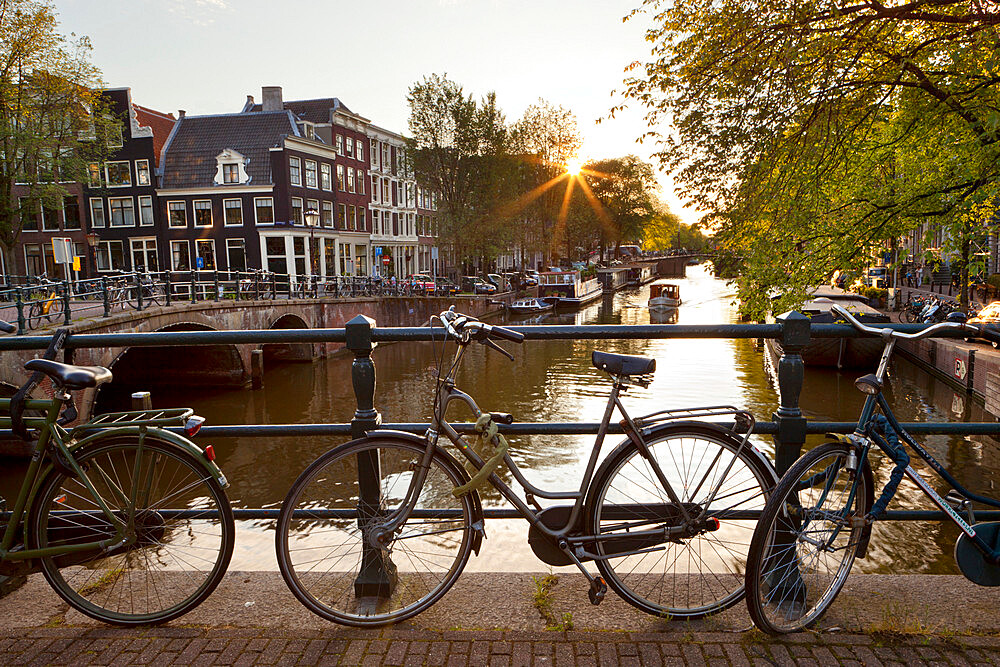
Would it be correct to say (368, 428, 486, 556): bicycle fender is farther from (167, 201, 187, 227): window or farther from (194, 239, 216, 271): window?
(167, 201, 187, 227): window

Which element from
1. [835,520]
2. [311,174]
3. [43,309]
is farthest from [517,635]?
[311,174]

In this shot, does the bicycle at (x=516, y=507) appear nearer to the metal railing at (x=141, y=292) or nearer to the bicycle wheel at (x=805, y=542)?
the bicycle wheel at (x=805, y=542)

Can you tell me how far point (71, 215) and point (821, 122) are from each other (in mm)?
39759

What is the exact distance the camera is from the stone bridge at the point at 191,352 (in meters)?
15.8

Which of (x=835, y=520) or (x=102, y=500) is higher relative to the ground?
(x=102, y=500)

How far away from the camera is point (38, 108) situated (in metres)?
23.6

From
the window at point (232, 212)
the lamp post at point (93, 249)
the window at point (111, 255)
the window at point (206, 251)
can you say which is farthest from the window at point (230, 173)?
the lamp post at point (93, 249)

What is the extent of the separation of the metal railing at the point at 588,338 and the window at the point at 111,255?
40.3 m

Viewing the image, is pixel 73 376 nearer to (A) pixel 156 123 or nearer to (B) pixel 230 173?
(B) pixel 230 173

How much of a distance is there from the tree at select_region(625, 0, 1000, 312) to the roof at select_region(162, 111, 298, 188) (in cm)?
3106

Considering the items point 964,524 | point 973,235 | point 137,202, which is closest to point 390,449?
point 964,524

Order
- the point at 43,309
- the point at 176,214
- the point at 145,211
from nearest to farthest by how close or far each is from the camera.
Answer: the point at 43,309 → the point at 145,211 → the point at 176,214

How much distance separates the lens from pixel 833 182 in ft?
39.6

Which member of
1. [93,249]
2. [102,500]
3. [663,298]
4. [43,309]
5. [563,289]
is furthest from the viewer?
[563,289]
